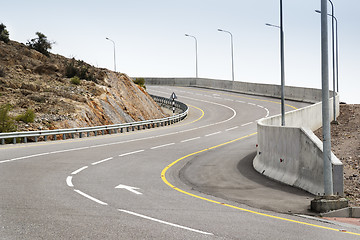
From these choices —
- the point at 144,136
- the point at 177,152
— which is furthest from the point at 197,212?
the point at 144,136

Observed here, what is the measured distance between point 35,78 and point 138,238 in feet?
124

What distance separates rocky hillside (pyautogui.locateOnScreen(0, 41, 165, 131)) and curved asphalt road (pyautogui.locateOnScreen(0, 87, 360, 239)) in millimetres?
7752

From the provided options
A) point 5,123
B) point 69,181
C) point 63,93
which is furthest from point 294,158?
point 63,93

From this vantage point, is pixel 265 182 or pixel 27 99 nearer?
pixel 265 182

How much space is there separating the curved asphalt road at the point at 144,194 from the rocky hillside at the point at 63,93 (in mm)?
7752

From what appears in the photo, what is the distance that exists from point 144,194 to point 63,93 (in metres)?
27.6

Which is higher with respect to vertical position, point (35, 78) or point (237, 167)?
point (35, 78)

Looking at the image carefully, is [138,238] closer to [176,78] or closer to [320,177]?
Result: [320,177]

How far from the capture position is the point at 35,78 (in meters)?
43.6

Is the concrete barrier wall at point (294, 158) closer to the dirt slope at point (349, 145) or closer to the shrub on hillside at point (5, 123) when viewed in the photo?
the dirt slope at point (349, 145)

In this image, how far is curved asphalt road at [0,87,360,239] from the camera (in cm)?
887

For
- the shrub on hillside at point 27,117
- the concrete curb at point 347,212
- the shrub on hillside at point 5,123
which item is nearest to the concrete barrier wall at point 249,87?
the shrub on hillside at point 27,117

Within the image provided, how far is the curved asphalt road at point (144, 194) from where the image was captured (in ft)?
29.1

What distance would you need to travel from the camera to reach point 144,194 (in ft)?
42.5
